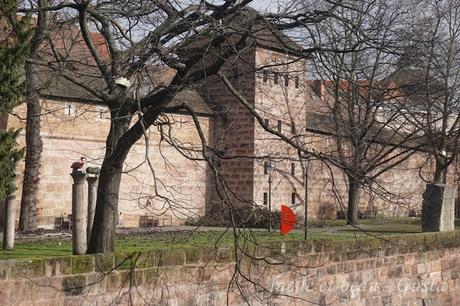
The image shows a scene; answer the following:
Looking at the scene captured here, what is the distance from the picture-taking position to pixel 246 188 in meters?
27.2

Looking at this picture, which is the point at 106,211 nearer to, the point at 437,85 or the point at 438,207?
the point at 438,207

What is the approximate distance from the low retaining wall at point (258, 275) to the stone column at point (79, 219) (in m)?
1.20

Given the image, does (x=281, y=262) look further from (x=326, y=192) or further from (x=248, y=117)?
(x=326, y=192)

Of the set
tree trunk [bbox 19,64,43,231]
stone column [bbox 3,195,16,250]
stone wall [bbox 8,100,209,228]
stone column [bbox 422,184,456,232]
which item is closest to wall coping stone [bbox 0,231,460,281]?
stone column [bbox 422,184,456,232]

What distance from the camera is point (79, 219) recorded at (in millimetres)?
10141

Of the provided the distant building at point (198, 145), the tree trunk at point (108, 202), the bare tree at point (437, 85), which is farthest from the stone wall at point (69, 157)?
the tree trunk at point (108, 202)

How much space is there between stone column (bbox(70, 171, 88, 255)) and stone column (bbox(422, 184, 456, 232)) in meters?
8.55

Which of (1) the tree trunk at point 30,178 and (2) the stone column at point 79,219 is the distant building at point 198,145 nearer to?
(1) the tree trunk at point 30,178

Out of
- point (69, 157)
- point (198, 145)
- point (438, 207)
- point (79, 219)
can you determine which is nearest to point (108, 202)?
point (79, 219)

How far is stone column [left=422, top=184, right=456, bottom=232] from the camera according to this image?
52.1 feet

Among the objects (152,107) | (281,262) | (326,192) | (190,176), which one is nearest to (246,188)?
(190,176)

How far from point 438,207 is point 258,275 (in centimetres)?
656

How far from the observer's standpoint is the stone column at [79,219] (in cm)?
1004

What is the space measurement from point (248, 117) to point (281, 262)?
15949 mm
